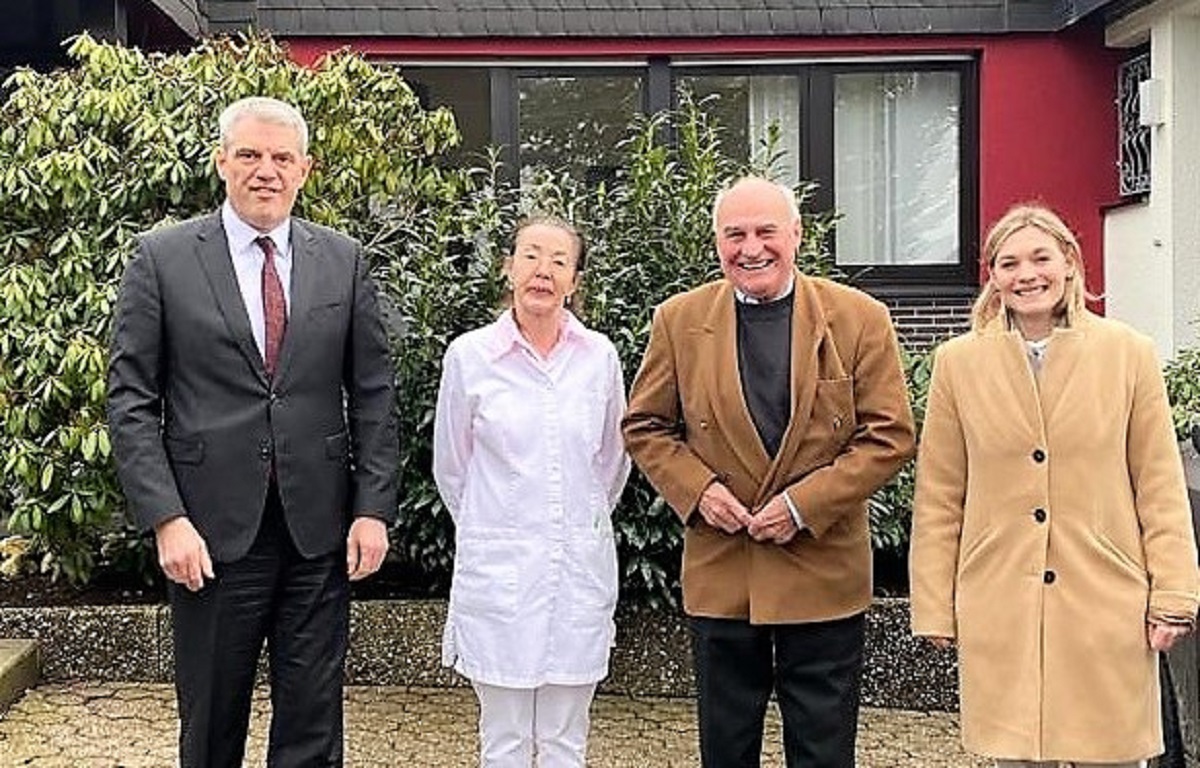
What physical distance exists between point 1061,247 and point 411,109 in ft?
13.6

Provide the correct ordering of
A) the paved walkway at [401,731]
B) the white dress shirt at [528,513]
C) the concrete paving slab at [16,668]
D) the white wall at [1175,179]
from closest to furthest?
the white dress shirt at [528,513] < the paved walkway at [401,731] < the concrete paving slab at [16,668] < the white wall at [1175,179]

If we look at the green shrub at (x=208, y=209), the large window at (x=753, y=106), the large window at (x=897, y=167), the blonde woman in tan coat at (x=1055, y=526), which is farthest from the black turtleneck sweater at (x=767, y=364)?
the large window at (x=897, y=167)

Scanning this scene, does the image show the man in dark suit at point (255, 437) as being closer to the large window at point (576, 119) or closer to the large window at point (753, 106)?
the large window at point (576, 119)

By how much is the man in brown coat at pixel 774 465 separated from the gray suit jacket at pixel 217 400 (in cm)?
83

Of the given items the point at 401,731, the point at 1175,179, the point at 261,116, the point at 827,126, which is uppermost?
the point at 827,126

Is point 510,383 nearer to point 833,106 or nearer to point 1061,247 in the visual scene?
point 1061,247

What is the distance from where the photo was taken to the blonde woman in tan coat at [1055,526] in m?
3.59

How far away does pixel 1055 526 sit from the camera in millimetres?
3617

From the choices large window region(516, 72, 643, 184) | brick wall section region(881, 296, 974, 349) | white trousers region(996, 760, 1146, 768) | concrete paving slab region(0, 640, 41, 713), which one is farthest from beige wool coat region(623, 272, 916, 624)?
large window region(516, 72, 643, 184)

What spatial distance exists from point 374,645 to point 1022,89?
7.36 metres

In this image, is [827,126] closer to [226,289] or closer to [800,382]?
[800,382]

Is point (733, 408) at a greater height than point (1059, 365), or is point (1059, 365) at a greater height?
point (1059, 365)

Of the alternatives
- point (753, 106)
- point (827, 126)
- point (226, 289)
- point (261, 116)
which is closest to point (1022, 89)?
point (827, 126)

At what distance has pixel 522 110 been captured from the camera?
11.8m
